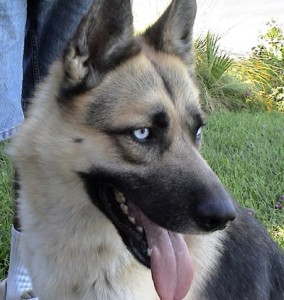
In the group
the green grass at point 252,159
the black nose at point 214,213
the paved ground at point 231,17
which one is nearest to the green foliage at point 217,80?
the paved ground at point 231,17

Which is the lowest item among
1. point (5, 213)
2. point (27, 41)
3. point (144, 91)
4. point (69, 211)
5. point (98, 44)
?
point (5, 213)

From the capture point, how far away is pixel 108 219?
232 centimetres

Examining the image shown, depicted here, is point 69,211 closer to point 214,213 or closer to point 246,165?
point 214,213

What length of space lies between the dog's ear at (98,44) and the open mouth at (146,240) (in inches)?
16.5

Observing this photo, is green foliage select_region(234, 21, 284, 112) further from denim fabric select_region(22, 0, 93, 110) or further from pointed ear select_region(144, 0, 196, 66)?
pointed ear select_region(144, 0, 196, 66)

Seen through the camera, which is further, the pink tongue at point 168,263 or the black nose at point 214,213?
the pink tongue at point 168,263

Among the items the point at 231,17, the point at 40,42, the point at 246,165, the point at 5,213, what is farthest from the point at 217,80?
the point at 40,42

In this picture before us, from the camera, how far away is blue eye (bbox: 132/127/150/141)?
7.04 ft

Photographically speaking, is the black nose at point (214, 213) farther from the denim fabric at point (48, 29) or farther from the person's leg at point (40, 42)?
the denim fabric at point (48, 29)

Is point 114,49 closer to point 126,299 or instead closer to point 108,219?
point 108,219

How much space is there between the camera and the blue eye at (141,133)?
84.5 inches

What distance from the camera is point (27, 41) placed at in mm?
2994

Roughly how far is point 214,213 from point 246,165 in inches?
110

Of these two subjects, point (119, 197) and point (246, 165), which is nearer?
point (119, 197)
